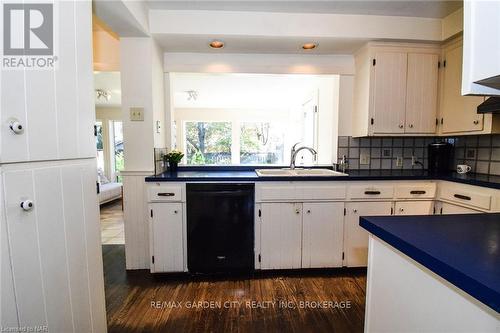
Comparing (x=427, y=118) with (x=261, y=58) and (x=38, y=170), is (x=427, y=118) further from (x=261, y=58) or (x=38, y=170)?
(x=38, y=170)

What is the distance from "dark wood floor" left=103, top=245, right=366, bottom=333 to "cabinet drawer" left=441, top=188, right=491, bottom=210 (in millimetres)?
1028

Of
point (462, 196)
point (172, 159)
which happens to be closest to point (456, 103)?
point (462, 196)

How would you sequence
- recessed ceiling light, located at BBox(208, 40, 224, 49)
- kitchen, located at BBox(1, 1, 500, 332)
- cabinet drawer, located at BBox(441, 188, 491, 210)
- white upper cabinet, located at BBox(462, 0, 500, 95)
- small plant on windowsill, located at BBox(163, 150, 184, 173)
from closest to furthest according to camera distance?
white upper cabinet, located at BBox(462, 0, 500, 95)
kitchen, located at BBox(1, 1, 500, 332)
cabinet drawer, located at BBox(441, 188, 491, 210)
recessed ceiling light, located at BBox(208, 40, 224, 49)
small plant on windowsill, located at BBox(163, 150, 184, 173)

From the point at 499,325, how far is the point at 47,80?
1.57m

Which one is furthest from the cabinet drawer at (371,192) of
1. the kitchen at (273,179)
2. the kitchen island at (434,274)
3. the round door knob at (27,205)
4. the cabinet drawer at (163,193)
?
the round door knob at (27,205)

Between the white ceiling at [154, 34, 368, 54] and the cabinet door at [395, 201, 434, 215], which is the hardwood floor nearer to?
the white ceiling at [154, 34, 368, 54]

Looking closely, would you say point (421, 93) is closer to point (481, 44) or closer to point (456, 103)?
point (456, 103)

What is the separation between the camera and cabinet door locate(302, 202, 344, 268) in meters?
2.10

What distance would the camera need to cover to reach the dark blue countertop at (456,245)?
521 millimetres

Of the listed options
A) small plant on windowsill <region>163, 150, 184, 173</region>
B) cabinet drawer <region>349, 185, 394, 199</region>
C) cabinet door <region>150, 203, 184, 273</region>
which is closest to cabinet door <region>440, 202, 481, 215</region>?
cabinet drawer <region>349, 185, 394, 199</region>

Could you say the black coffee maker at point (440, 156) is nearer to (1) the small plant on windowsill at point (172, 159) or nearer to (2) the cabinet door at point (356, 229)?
(2) the cabinet door at point (356, 229)

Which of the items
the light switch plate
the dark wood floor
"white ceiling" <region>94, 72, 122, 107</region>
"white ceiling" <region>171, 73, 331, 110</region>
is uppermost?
"white ceiling" <region>171, 73, 331, 110</region>

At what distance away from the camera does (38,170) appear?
0.89 m

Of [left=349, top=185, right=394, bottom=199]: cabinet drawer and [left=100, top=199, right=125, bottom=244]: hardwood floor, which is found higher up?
[left=349, top=185, right=394, bottom=199]: cabinet drawer
